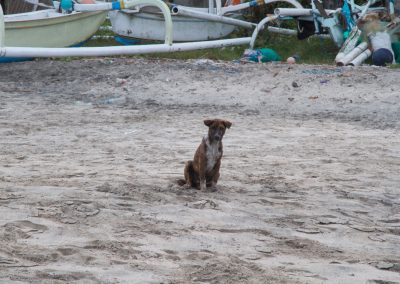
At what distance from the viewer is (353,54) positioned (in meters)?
15.8

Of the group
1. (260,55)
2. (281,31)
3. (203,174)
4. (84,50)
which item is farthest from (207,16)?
(203,174)

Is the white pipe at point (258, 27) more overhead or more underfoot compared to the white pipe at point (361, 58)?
more overhead

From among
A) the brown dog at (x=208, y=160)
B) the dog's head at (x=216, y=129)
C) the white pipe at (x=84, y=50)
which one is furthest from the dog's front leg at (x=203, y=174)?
the white pipe at (x=84, y=50)

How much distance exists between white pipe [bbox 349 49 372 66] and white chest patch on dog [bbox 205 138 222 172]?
25.8ft

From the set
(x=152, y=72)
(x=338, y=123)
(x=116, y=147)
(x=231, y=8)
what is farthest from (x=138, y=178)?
(x=231, y=8)

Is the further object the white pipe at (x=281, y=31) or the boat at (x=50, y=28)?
the white pipe at (x=281, y=31)

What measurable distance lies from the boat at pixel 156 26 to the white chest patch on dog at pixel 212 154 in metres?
10.6

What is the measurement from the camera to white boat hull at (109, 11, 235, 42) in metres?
18.5

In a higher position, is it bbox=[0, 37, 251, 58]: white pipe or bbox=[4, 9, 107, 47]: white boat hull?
bbox=[4, 9, 107, 47]: white boat hull

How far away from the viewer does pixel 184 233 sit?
6.50m

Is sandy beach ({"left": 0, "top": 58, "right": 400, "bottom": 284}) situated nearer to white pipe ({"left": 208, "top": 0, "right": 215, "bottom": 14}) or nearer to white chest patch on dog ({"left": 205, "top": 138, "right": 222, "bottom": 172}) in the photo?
white chest patch on dog ({"left": 205, "top": 138, "right": 222, "bottom": 172})

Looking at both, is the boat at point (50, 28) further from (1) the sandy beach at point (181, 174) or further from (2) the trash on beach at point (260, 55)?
(2) the trash on beach at point (260, 55)

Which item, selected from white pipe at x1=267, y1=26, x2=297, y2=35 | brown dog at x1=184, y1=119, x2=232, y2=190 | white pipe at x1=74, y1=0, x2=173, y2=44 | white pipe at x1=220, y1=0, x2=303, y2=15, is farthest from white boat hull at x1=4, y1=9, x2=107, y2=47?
brown dog at x1=184, y1=119, x2=232, y2=190

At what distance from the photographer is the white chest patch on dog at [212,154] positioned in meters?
8.08
